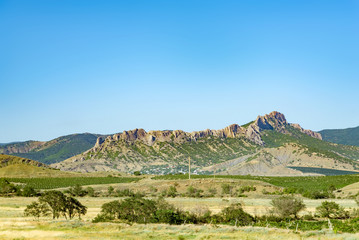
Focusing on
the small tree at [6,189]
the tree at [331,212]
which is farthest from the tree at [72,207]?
the small tree at [6,189]

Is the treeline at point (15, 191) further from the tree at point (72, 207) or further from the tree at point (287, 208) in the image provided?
the tree at point (287, 208)

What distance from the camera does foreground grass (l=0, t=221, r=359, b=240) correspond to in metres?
29.7

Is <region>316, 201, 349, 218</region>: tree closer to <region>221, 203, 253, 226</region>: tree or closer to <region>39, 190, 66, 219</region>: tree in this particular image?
<region>221, 203, 253, 226</region>: tree

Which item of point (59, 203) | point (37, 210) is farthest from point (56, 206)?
point (37, 210)

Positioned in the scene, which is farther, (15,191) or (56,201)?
(15,191)

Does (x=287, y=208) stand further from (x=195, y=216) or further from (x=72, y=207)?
(x=72, y=207)

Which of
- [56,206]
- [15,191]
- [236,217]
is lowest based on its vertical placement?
[15,191]

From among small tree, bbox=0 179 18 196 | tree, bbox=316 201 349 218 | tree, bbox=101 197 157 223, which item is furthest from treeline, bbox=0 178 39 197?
tree, bbox=316 201 349 218

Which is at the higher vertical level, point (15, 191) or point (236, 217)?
point (236, 217)

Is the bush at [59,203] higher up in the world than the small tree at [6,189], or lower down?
higher up

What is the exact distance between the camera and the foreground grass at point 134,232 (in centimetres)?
2967

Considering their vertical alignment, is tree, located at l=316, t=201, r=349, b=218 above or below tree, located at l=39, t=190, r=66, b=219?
below

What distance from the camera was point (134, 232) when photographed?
31.9 metres

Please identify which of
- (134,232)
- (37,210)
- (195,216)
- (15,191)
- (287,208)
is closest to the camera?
(134,232)
